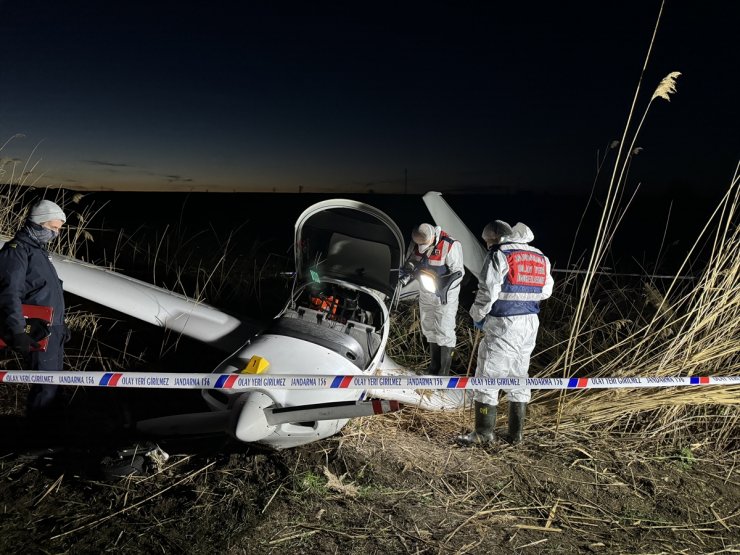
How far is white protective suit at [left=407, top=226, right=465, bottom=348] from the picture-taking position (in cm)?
640

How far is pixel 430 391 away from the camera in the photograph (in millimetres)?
5418

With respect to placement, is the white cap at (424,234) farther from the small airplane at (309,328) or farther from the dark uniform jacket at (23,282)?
the dark uniform jacket at (23,282)

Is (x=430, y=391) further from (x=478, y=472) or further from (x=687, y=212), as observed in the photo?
(x=687, y=212)

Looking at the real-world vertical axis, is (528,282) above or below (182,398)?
above

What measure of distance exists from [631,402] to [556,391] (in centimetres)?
70

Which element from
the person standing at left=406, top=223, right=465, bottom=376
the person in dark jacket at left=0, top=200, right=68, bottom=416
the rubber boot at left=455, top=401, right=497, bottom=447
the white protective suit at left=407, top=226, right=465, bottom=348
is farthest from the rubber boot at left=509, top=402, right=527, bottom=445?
the person in dark jacket at left=0, top=200, right=68, bottom=416

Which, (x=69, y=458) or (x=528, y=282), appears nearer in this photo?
(x=69, y=458)

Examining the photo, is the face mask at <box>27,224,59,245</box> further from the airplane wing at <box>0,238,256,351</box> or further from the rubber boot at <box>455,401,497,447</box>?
the rubber boot at <box>455,401,497,447</box>

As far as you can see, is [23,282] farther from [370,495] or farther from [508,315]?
[508,315]

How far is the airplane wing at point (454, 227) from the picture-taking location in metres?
7.80

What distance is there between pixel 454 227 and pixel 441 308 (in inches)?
77.7

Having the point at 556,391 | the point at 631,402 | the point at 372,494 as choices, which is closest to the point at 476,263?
the point at 556,391

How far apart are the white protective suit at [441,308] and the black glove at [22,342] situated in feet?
13.2

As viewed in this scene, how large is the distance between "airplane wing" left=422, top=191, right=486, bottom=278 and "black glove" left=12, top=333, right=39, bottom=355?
516 cm
